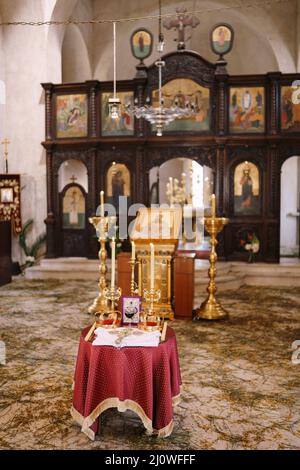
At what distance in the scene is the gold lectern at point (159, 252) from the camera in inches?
305

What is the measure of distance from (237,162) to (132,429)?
9.25 meters

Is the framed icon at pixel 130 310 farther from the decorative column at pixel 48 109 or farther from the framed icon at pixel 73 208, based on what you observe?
the decorative column at pixel 48 109

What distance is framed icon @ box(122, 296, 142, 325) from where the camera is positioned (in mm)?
4340

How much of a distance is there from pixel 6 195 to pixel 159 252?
20.9 feet

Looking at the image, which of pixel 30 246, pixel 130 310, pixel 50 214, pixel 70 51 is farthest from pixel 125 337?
pixel 70 51

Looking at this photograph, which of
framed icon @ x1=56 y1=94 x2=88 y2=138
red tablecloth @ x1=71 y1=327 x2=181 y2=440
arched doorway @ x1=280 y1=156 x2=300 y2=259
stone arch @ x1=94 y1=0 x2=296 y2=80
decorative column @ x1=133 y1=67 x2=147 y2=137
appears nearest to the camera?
red tablecloth @ x1=71 y1=327 x2=181 y2=440

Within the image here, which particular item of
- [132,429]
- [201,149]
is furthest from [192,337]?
[201,149]

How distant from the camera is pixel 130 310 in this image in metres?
4.35

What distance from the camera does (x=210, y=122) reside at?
40.7ft

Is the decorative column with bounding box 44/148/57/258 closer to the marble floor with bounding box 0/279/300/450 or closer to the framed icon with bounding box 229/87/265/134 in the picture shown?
the marble floor with bounding box 0/279/300/450

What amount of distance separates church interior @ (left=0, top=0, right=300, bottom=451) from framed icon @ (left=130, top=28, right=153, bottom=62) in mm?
40

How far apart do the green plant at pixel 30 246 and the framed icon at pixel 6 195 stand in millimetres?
Result: 841
